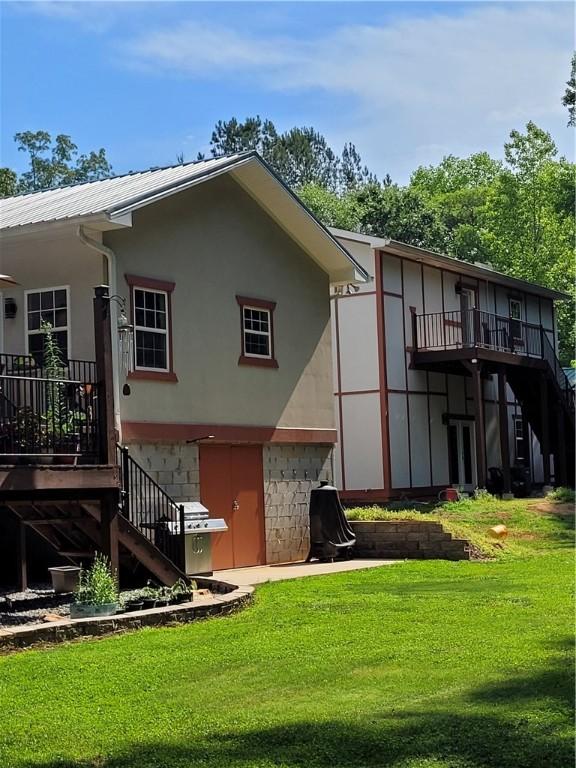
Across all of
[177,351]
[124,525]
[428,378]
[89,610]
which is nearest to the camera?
[89,610]

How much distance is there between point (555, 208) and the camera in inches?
1893

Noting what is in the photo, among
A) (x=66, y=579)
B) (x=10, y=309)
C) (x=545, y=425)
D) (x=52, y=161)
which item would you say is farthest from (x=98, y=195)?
(x=52, y=161)

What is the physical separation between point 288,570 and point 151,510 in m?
2.93

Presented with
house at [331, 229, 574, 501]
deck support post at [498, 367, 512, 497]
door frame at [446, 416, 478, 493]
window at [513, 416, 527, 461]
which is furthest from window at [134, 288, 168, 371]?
window at [513, 416, 527, 461]

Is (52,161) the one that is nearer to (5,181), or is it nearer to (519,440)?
(5,181)

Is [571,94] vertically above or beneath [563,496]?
above

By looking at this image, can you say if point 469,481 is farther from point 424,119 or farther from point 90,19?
point 90,19

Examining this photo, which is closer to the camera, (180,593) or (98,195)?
(180,593)

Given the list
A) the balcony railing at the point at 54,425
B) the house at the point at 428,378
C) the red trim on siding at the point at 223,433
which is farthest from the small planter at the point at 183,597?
the house at the point at 428,378

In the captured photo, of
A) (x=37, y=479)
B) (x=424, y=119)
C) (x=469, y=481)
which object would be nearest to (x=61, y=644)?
(x=37, y=479)

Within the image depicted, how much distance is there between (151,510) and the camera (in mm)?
15883

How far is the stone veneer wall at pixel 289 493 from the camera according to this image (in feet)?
63.5

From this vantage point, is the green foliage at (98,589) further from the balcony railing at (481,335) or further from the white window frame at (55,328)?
the balcony railing at (481,335)

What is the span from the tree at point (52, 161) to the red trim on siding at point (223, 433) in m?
38.6
